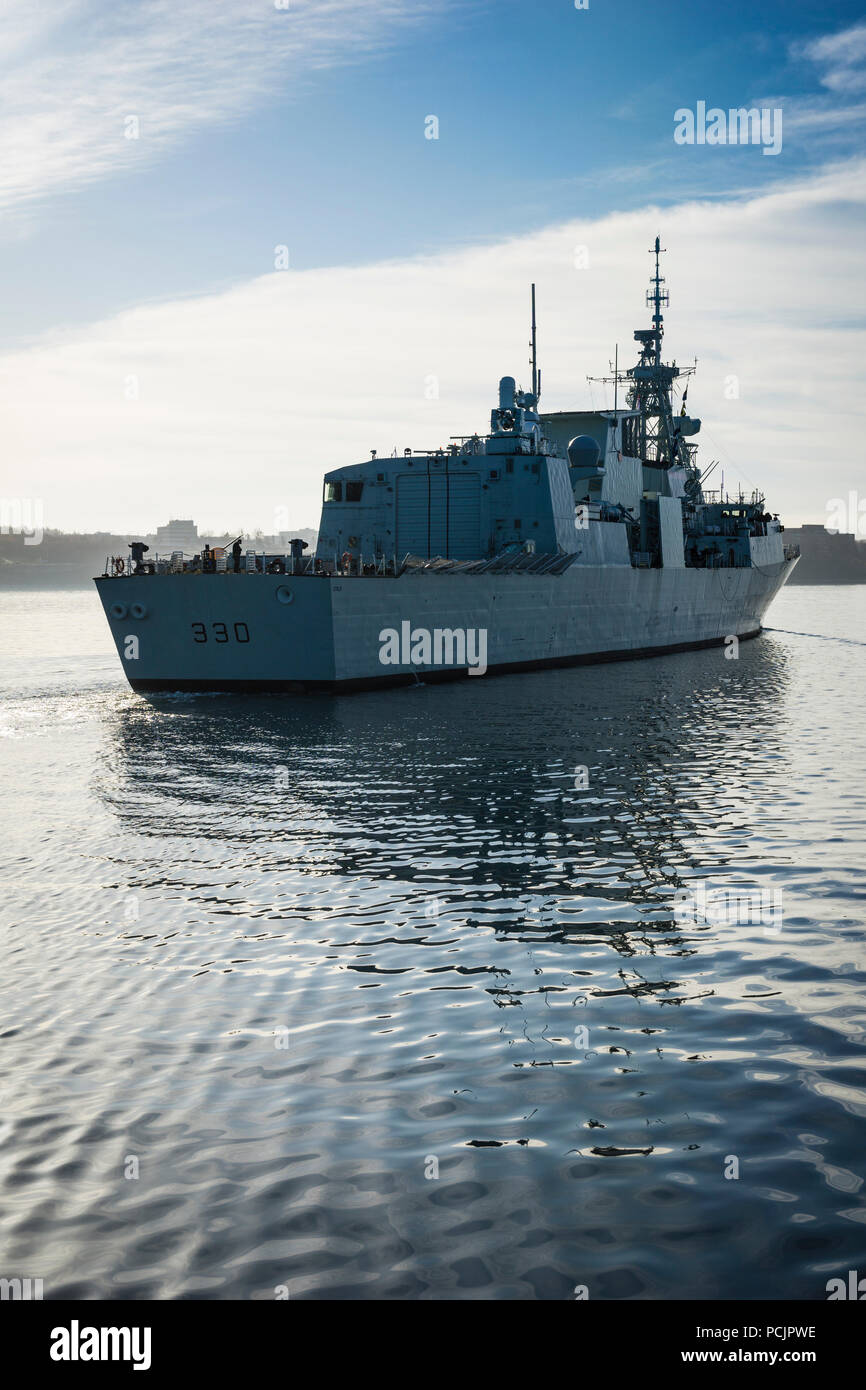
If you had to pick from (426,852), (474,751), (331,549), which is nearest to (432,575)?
(331,549)

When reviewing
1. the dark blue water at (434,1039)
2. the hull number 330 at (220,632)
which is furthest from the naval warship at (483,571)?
the dark blue water at (434,1039)

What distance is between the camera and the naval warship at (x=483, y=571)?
3266 centimetres

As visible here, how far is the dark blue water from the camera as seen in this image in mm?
5734

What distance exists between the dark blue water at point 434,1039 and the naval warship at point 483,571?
13.3 metres

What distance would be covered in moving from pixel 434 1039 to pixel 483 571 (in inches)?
1165

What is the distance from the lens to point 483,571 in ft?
122

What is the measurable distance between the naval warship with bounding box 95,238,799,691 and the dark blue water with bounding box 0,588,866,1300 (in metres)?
13.3

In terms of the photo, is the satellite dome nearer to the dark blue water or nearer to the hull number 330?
the hull number 330

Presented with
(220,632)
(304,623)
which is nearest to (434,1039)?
(304,623)

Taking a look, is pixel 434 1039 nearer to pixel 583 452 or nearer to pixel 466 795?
pixel 466 795

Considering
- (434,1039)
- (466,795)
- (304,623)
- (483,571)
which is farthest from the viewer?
(483,571)

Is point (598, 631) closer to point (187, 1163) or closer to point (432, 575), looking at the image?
point (432, 575)

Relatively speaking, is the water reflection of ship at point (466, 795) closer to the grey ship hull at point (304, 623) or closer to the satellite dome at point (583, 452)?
the grey ship hull at point (304, 623)

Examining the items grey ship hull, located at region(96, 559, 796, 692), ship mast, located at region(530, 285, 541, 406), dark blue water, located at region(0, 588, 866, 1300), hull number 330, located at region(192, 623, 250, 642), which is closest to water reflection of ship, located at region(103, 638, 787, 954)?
dark blue water, located at region(0, 588, 866, 1300)
